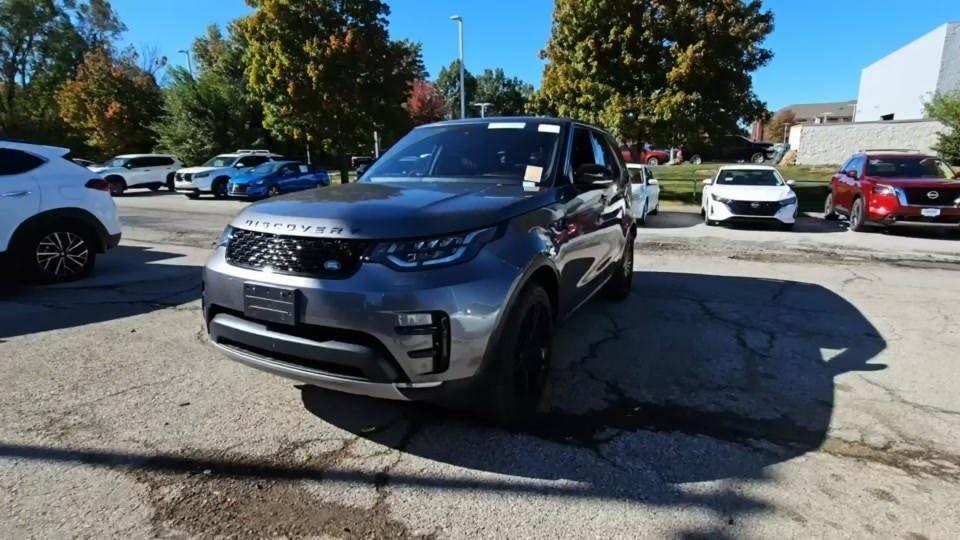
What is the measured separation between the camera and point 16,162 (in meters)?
6.43

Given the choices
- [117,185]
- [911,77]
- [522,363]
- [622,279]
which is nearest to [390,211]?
[522,363]

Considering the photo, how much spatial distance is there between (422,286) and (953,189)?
12492mm

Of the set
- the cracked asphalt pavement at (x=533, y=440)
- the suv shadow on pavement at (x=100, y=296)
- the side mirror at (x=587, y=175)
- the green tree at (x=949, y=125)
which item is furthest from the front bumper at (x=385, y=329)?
the green tree at (x=949, y=125)

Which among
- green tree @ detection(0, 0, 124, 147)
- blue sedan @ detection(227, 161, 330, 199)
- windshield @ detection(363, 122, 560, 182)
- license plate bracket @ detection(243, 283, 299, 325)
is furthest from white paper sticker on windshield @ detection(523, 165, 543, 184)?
green tree @ detection(0, 0, 124, 147)

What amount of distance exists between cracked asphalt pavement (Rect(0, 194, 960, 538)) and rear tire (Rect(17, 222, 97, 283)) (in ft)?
3.98

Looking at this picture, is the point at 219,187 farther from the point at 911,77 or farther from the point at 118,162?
the point at 911,77

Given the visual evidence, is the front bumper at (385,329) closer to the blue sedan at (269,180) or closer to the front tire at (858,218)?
the front tire at (858,218)

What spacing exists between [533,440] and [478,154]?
2.11 meters

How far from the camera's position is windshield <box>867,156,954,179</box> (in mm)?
11659

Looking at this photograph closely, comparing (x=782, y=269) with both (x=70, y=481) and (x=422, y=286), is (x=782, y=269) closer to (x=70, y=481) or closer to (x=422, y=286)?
(x=422, y=286)

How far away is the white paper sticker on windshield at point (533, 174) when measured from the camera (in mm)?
3748

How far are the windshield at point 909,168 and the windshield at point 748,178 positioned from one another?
1.82 m

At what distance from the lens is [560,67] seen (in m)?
18.1

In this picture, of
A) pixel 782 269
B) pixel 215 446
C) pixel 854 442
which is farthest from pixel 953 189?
pixel 215 446
